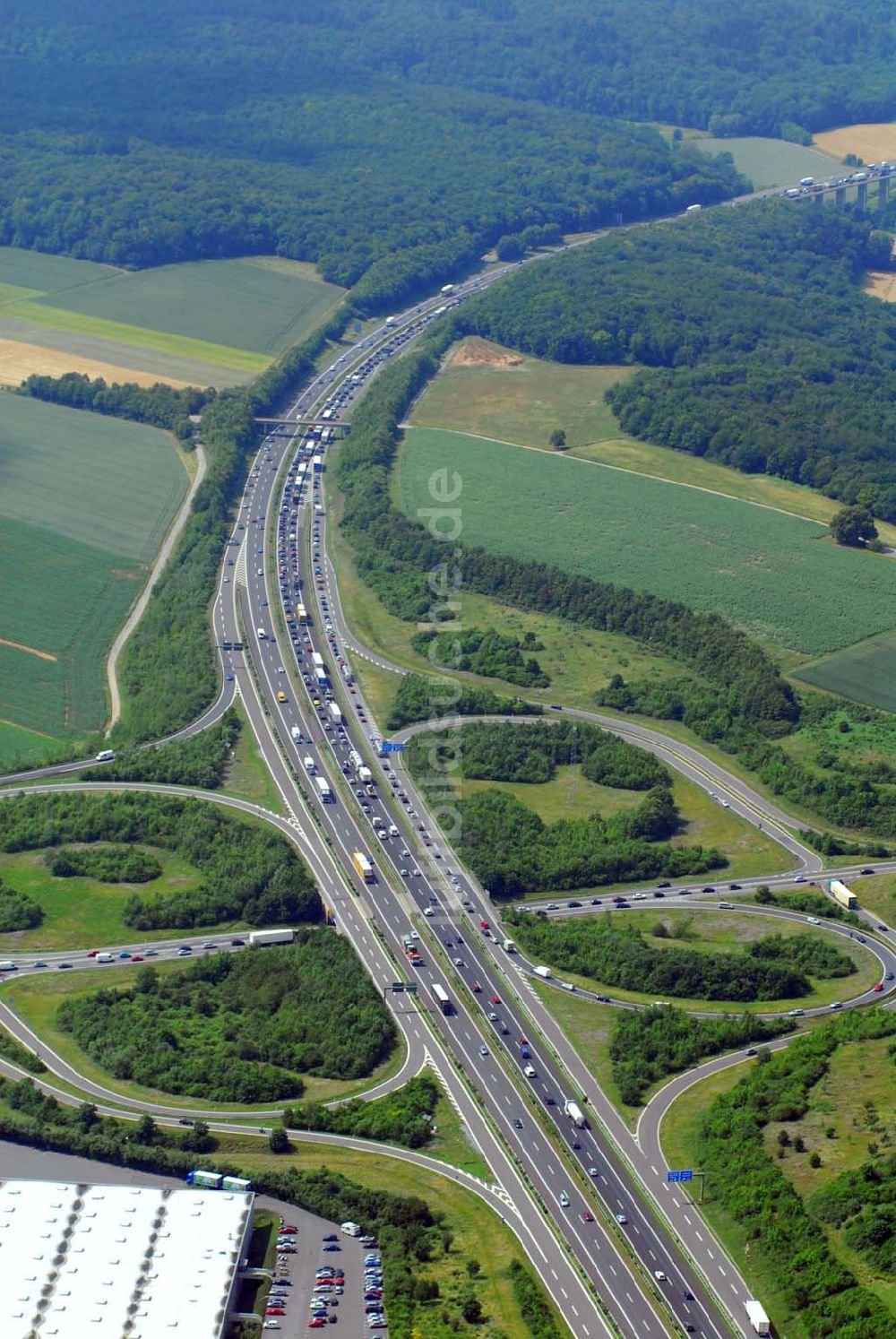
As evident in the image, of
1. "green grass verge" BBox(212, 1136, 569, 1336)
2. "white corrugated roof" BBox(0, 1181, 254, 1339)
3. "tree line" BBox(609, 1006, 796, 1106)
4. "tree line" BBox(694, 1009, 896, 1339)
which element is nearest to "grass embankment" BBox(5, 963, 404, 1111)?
"green grass verge" BBox(212, 1136, 569, 1336)

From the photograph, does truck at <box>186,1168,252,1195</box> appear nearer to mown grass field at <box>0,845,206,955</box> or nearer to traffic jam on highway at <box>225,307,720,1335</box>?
traffic jam on highway at <box>225,307,720,1335</box>

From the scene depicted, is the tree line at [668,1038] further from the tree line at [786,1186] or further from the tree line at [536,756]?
the tree line at [536,756]

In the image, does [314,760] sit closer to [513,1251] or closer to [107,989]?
[107,989]

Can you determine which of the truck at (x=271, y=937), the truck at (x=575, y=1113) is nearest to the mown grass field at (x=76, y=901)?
the truck at (x=271, y=937)

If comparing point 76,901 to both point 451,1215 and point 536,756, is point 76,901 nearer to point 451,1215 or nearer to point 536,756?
point 536,756

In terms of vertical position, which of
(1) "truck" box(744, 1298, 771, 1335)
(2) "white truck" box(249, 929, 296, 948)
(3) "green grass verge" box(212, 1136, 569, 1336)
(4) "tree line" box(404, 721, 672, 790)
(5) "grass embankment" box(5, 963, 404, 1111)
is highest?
(4) "tree line" box(404, 721, 672, 790)

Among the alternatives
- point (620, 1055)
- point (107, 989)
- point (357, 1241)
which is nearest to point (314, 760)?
point (107, 989)

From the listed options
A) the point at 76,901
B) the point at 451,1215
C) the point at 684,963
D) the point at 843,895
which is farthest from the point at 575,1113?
the point at 76,901
